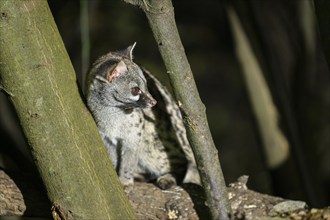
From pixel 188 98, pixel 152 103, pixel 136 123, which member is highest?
pixel 188 98

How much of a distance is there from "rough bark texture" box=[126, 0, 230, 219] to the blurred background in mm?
1329

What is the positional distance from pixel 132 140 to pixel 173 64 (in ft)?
5.11

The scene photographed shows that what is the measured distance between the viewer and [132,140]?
4.82 meters

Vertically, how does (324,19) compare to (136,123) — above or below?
above

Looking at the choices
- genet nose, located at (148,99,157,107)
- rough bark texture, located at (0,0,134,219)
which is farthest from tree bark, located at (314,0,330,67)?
rough bark texture, located at (0,0,134,219)

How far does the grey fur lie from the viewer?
454cm

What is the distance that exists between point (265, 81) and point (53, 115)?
3.27 metres

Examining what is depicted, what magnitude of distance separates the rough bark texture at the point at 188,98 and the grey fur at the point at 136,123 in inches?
36.0

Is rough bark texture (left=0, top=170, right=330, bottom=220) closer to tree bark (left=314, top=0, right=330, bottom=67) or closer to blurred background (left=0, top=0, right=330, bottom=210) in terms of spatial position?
blurred background (left=0, top=0, right=330, bottom=210)

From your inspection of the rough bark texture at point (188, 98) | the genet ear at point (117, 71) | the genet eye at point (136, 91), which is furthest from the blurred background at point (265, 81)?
the rough bark texture at point (188, 98)

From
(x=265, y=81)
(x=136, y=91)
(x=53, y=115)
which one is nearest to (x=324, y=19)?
(x=136, y=91)

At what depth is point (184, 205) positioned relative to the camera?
13.5ft

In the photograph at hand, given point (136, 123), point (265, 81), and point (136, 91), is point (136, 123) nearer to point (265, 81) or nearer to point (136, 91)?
point (136, 91)

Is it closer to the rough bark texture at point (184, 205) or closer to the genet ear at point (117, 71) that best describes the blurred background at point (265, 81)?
the rough bark texture at point (184, 205)
